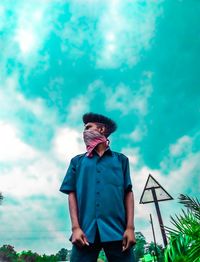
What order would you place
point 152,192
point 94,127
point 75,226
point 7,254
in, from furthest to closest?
point 7,254 < point 152,192 < point 94,127 < point 75,226

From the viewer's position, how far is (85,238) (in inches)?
86.5

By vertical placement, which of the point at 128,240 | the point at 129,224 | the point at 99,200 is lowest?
the point at 128,240

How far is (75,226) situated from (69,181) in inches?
Answer: 15.8

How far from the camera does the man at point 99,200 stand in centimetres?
220

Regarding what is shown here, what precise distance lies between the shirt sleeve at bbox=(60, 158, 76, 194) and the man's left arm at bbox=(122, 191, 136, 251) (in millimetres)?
420

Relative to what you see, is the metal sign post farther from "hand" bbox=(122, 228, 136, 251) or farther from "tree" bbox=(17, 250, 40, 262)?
"tree" bbox=(17, 250, 40, 262)

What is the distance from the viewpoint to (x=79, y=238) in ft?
7.14

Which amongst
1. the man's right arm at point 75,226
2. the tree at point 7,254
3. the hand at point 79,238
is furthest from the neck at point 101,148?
the tree at point 7,254

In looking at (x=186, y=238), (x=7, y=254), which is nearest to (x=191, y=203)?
(x=186, y=238)

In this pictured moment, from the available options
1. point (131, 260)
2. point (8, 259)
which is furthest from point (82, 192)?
point (8, 259)

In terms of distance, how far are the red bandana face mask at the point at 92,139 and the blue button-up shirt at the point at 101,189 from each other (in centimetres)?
6

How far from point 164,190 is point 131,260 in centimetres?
450

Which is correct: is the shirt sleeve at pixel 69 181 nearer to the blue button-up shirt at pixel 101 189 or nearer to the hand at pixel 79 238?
the blue button-up shirt at pixel 101 189

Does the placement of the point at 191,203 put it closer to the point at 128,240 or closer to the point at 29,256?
the point at 128,240
